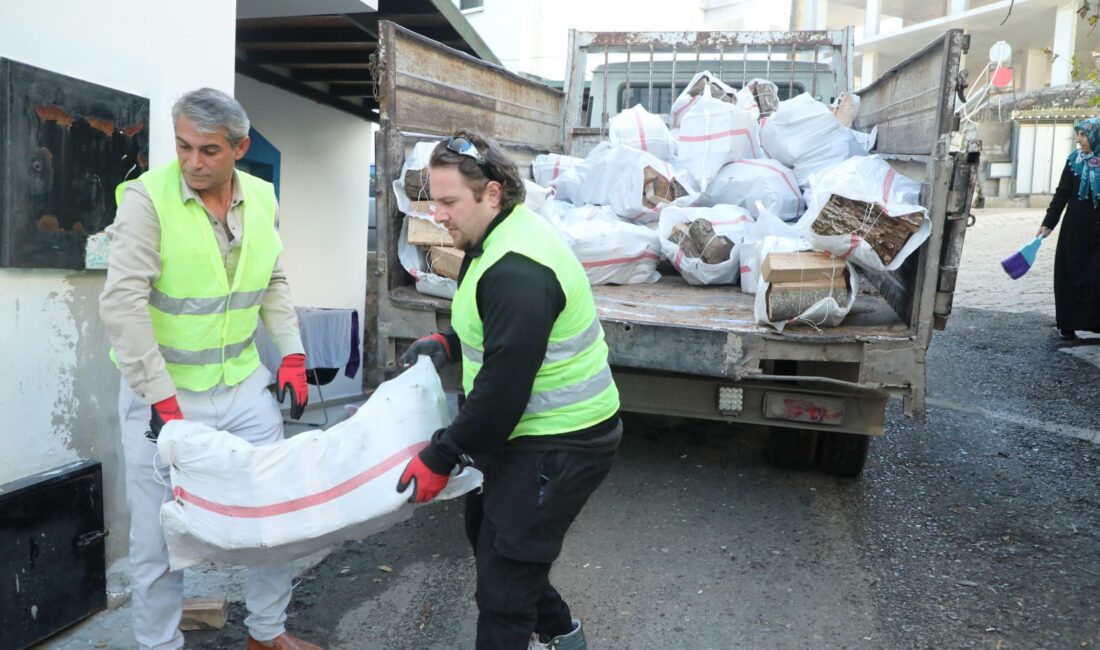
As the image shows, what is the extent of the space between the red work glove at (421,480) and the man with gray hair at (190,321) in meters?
0.66

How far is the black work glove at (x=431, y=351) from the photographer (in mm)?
2584

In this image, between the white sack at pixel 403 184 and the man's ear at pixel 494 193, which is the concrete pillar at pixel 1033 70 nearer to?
the white sack at pixel 403 184

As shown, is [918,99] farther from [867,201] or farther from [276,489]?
[276,489]

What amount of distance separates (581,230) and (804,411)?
4.62 ft

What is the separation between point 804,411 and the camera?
11.9 feet

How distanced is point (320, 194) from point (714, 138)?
11.6ft

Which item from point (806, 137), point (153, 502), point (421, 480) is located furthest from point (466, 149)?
point (806, 137)

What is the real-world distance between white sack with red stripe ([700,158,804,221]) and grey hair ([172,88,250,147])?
3.16m

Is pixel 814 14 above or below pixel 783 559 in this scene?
above

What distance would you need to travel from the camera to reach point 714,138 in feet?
17.5

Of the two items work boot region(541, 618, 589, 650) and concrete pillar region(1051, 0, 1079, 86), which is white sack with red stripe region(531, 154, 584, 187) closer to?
work boot region(541, 618, 589, 650)

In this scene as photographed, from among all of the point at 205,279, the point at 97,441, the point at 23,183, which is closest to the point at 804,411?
the point at 205,279

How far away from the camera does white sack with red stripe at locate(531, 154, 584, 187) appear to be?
5418mm

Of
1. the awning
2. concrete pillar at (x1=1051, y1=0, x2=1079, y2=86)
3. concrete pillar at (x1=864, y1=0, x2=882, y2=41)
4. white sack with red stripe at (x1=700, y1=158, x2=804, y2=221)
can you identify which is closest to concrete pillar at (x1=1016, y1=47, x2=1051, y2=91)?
concrete pillar at (x1=864, y1=0, x2=882, y2=41)
